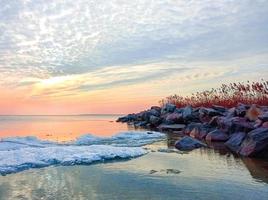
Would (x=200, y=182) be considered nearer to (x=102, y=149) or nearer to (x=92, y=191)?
(x=92, y=191)

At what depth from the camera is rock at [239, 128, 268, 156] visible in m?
11.8

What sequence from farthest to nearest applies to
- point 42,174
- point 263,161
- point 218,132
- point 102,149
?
1. point 218,132
2. point 102,149
3. point 263,161
4. point 42,174

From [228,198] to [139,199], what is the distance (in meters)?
1.70

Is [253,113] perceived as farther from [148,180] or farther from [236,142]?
[148,180]

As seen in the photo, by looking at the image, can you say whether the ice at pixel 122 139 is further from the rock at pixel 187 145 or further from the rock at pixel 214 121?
the rock at pixel 214 121

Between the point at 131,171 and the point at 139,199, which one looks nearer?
the point at 139,199

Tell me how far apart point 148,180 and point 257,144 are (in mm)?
4967

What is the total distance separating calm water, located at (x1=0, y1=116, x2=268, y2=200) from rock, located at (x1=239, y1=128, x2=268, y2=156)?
2.41ft

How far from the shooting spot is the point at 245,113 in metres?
18.0

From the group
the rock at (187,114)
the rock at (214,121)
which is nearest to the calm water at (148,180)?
the rock at (214,121)

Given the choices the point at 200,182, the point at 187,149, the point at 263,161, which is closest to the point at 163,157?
the point at 187,149

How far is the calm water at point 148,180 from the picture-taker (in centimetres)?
723

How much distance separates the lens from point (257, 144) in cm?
1184

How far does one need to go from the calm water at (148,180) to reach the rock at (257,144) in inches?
28.9
